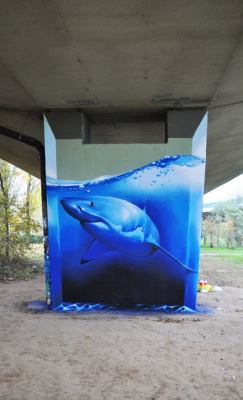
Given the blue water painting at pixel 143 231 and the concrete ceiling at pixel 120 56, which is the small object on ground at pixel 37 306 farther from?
the concrete ceiling at pixel 120 56

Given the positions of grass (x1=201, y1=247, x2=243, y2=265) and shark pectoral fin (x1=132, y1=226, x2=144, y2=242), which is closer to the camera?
shark pectoral fin (x1=132, y1=226, x2=144, y2=242)

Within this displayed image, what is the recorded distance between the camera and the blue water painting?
689 centimetres

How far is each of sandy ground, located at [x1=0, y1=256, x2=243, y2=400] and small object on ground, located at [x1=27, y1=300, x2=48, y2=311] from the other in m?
0.26

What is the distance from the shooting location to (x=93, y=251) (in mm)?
7016

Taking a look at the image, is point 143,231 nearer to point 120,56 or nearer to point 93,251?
point 93,251

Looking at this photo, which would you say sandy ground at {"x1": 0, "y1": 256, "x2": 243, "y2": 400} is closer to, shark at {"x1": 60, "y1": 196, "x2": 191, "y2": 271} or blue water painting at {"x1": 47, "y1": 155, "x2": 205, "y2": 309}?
blue water painting at {"x1": 47, "y1": 155, "x2": 205, "y2": 309}

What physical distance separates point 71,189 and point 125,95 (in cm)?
212

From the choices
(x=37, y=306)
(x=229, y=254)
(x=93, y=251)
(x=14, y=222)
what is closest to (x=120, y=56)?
(x=93, y=251)

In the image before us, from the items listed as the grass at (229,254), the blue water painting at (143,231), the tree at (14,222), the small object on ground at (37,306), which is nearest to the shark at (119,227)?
the blue water painting at (143,231)

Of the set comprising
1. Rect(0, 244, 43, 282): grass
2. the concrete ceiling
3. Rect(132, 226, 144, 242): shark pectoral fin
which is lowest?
Rect(0, 244, 43, 282): grass

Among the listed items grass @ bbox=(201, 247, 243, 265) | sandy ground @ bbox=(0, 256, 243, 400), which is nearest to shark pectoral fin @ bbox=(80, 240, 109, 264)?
sandy ground @ bbox=(0, 256, 243, 400)

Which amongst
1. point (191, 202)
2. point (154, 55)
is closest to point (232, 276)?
point (191, 202)

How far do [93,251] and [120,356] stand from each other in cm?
275

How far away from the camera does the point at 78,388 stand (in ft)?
11.7
